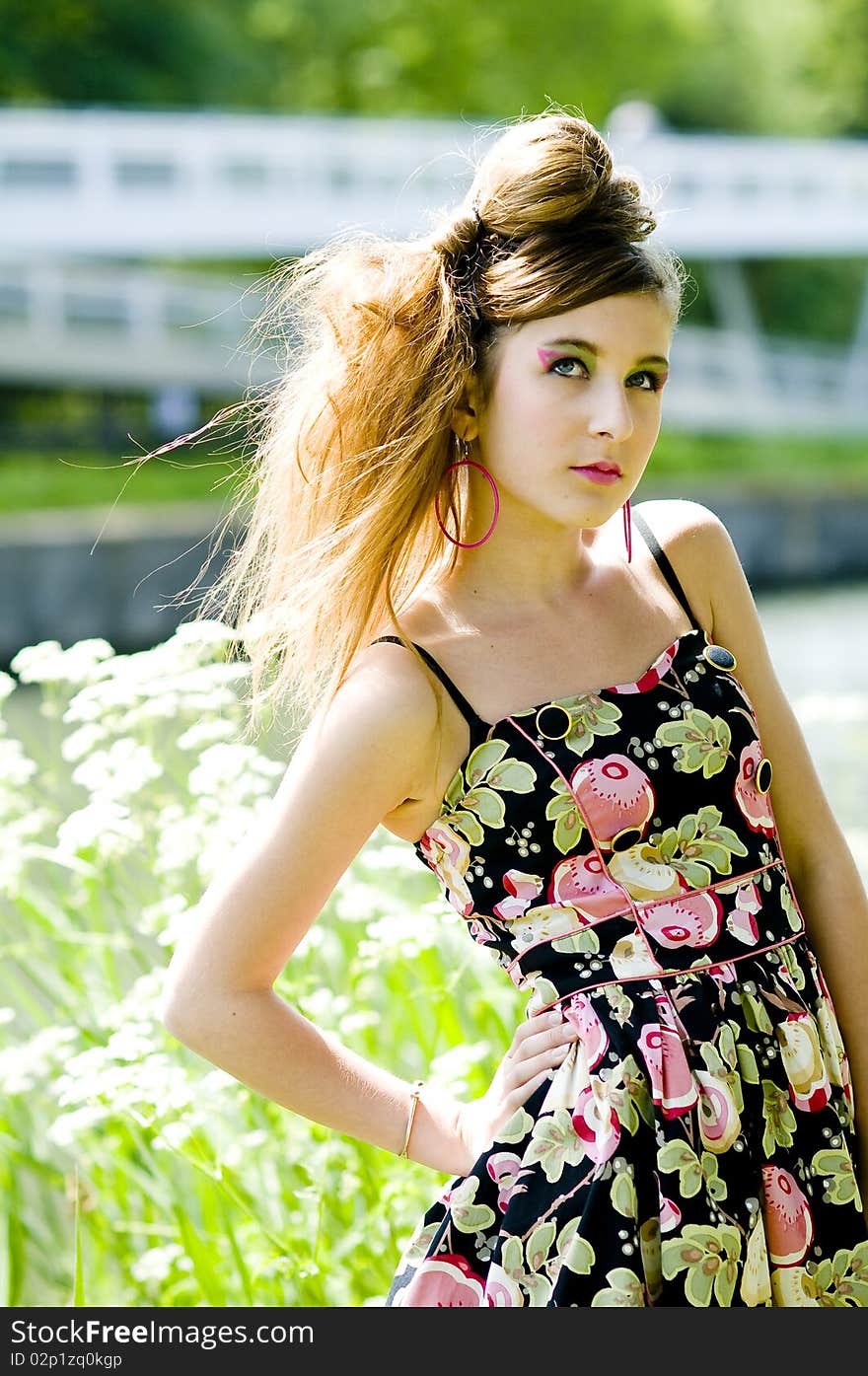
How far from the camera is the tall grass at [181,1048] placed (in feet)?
6.34

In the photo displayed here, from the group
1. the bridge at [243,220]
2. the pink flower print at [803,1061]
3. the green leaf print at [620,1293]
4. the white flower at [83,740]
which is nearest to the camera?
the green leaf print at [620,1293]

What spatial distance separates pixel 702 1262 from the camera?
1.25 m

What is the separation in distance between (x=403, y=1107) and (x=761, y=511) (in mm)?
10617

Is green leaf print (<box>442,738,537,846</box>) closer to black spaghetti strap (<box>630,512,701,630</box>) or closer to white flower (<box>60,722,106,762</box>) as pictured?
black spaghetti strap (<box>630,512,701,630</box>)

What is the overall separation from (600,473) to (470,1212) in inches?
24.6

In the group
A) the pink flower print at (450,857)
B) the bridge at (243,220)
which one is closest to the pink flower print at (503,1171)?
the pink flower print at (450,857)

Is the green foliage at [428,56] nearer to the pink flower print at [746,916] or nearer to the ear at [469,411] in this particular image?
the ear at [469,411]

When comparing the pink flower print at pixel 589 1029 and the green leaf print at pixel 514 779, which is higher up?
the green leaf print at pixel 514 779

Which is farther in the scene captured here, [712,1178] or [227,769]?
[227,769]

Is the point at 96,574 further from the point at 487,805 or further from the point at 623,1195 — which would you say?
the point at 623,1195

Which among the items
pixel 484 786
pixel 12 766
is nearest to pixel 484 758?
pixel 484 786

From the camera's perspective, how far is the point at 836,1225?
53.4 inches

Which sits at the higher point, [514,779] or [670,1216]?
[514,779]

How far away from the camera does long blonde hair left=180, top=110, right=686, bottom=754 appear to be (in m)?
1.38
